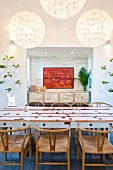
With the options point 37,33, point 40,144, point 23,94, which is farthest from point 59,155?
point 23,94

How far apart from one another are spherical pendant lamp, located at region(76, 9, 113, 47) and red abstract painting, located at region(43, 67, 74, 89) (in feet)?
22.5

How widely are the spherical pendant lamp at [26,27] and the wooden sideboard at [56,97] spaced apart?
16.6ft

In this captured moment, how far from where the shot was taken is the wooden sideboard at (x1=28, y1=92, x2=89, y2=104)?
346 inches

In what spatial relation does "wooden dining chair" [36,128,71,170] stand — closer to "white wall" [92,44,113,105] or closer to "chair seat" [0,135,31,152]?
"chair seat" [0,135,31,152]

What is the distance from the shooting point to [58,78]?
1068 centimetres

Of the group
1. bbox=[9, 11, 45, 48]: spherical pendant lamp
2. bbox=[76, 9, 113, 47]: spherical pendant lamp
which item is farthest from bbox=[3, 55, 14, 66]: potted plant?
bbox=[76, 9, 113, 47]: spherical pendant lamp

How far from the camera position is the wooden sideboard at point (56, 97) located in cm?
879

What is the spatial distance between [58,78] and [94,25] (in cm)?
716

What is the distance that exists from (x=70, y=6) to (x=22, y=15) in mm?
1135

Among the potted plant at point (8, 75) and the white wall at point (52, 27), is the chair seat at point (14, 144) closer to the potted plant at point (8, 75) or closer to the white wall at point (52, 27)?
the potted plant at point (8, 75)

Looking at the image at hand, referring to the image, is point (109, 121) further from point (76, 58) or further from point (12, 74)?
point (76, 58)

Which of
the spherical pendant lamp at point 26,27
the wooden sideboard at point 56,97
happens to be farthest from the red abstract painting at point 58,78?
the spherical pendant lamp at point 26,27

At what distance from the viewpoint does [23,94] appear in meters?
6.71

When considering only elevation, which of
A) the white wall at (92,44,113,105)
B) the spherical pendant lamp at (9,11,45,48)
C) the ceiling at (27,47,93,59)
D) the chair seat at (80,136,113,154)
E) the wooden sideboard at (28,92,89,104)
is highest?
the ceiling at (27,47,93,59)
